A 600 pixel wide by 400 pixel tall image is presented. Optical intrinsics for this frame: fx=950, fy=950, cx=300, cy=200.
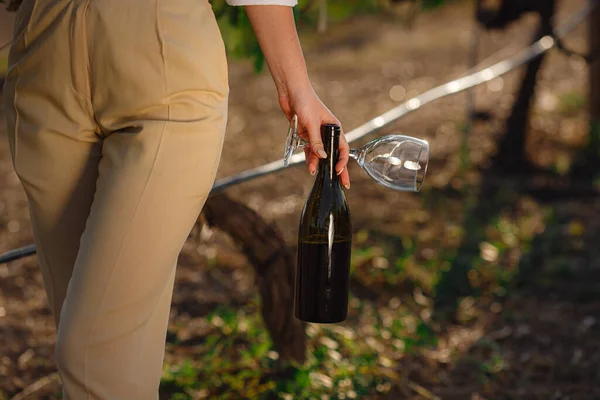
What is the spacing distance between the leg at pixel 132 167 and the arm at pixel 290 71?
0.14 meters

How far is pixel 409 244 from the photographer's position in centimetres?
438

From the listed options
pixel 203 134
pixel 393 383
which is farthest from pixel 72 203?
pixel 393 383

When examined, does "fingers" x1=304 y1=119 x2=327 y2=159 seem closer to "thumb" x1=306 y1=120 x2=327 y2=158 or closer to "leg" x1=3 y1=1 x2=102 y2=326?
"thumb" x1=306 y1=120 x2=327 y2=158

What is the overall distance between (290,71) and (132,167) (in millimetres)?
376

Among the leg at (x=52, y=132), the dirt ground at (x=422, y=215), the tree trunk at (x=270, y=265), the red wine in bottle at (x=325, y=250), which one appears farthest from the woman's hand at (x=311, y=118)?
the dirt ground at (x=422, y=215)

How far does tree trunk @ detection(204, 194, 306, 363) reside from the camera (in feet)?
9.28

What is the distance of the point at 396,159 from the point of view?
6.18ft

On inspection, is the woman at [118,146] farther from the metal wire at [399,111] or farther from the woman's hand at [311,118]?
the metal wire at [399,111]

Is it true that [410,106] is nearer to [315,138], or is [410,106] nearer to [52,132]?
[315,138]

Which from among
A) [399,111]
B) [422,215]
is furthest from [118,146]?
[422,215]

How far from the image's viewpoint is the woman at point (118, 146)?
1.55 metres

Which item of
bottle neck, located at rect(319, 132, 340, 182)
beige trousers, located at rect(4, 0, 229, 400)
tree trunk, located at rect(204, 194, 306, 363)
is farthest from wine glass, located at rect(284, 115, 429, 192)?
tree trunk, located at rect(204, 194, 306, 363)

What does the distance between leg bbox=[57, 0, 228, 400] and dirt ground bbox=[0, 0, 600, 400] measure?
1339 mm

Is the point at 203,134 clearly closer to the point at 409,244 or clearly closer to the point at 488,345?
the point at 488,345
